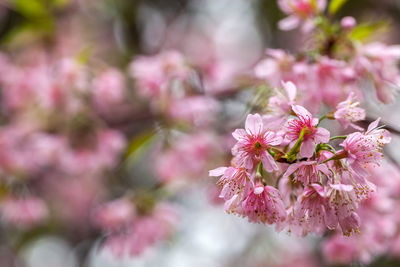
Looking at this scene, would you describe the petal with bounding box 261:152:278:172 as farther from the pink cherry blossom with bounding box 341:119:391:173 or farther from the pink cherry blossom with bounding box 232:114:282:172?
the pink cherry blossom with bounding box 341:119:391:173

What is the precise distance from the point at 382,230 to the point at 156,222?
0.84 meters

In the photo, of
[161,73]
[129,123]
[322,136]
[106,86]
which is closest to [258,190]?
[322,136]

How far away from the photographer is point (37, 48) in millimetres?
2713

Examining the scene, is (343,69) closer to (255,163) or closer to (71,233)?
(255,163)

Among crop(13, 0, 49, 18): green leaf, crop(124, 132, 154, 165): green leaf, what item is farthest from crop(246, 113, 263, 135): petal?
crop(13, 0, 49, 18): green leaf

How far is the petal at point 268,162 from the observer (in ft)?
2.82

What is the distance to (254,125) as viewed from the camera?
89 centimetres

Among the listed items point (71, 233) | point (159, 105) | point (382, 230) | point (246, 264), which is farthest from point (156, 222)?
point (71, 233)

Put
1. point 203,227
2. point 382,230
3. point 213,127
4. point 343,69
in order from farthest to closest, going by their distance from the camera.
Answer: point 203,227 → point 213,127 → point 382,230 → point 343,69

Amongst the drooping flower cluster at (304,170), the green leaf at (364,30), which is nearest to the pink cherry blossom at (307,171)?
the drooping flower cluster at (304,170)

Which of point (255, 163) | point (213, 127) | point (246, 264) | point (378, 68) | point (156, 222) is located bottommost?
point (246, 264)

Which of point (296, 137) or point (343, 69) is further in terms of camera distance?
point (343, 69)

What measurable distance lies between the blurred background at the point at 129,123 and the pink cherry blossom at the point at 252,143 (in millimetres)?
502

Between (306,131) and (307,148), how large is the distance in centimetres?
4
